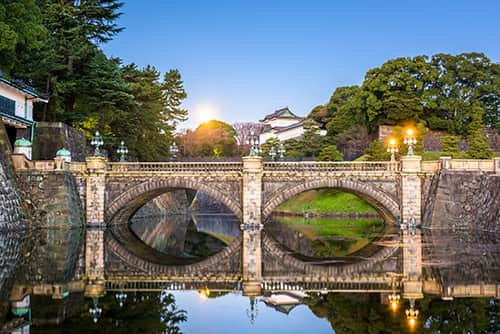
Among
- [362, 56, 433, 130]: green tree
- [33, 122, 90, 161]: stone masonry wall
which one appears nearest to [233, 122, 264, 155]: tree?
[362, 56, 433, 130]: green tree

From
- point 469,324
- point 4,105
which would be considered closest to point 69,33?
point 4,105

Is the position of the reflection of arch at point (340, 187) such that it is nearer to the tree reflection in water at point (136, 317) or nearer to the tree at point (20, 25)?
the tree at point (20, 25)

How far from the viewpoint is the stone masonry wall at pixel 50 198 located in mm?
37719

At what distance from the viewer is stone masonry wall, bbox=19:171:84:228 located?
37719 mm

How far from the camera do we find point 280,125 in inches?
4259

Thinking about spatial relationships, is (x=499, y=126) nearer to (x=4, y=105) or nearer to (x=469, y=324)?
(x=4, y=105)

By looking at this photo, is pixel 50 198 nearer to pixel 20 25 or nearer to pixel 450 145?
pixel 20 25

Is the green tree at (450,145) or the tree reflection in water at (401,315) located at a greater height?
the green tree at (450,145)

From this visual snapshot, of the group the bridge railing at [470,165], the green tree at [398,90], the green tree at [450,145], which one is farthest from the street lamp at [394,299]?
the green tree at [398,90]

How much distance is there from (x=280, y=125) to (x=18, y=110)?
229ft

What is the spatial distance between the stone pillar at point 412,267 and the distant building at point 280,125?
6238 centimetres

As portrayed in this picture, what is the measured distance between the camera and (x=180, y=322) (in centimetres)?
1338

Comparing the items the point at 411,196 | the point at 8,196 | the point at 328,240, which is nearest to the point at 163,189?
the point at 8,196

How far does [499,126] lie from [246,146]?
1820 inches
